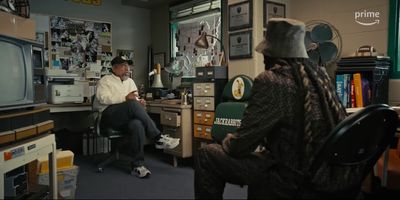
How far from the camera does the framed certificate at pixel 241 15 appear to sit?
10.7 ft

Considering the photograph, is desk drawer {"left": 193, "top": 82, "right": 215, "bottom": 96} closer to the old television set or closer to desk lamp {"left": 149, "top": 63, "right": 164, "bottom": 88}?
desk lamp {"left": 149, "top": 63, "right": 164, "bottom": 88}

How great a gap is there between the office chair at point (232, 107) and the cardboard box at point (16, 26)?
1708 millimetres

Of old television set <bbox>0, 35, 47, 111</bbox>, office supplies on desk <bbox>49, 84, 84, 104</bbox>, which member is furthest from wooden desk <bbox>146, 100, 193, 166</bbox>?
old television set <bbox>0, 35, 47, 111</bbox>

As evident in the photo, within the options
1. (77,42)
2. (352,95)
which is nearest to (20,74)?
(352,95)

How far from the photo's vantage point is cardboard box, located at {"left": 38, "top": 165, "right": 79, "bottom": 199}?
240 centimetres

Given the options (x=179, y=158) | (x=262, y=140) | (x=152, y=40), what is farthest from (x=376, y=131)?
(x=152, y=40)

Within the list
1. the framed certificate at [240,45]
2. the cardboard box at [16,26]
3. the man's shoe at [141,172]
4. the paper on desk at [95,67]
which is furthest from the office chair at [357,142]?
the paper on desk at [95,67]

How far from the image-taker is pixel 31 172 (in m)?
2.42

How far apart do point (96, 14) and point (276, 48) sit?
4023 mm

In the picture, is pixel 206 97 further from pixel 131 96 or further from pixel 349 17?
pixel 349 17

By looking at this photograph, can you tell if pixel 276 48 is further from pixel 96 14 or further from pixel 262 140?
pixel 96 14

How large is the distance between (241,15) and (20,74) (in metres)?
2.16

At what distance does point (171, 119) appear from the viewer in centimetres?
366

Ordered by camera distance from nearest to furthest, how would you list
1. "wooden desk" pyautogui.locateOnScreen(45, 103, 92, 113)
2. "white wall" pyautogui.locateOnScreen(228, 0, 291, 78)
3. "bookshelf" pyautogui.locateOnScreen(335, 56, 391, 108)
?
"bookshelf" pyautogui.locateOnScreen(335, 56, 391, 108) < "white wall" pyautogui.locateOnScreen(228, 0, 291, 78) < "wooden desk" pyautogui.locateOnScreen(45, 103, 92, 113)
